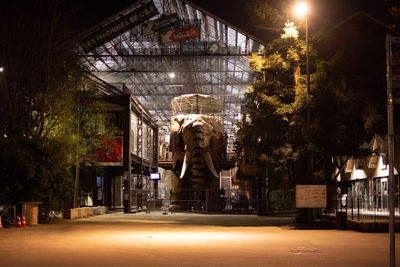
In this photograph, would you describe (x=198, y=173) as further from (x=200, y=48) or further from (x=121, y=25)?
(x=121, y=25)

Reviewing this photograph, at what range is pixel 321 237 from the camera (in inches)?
716

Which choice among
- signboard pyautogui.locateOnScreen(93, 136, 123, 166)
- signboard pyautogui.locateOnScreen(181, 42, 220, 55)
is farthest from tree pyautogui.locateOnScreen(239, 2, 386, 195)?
signboard pyautogui.locateOnScreen(181, 42, 220, 55)

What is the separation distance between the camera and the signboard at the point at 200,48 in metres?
43.0

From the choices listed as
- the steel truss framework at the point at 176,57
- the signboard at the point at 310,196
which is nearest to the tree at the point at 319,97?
the signboard at the point at 310,196

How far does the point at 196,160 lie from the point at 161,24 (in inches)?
471

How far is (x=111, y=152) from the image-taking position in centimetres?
3972

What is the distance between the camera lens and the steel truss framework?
42.0 m

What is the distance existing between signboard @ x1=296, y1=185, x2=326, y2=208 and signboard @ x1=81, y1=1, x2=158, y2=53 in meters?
23.2

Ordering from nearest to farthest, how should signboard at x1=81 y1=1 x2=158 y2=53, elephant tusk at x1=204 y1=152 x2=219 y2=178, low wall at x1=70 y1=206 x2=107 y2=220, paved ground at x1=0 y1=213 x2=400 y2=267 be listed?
1. paved ground at x1=0 y1=213 x2=400 y2=267
2. low wall at x1=70 y1=206 x2=107 y2=220
3. elephant tusk at x1=204 y1=152 x2=219 y2=178
4. signboard at x1=81 y1=1 x2=158 y2=53

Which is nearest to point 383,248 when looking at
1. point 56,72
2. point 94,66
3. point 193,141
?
point 56,72

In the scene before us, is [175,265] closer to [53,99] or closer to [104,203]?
[53,99]

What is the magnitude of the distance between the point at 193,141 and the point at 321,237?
18.8 metres

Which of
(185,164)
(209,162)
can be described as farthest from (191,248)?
(209,162)

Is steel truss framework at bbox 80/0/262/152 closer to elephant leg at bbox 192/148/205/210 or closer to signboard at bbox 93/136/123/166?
signboard at bbox 93/136/123/166
